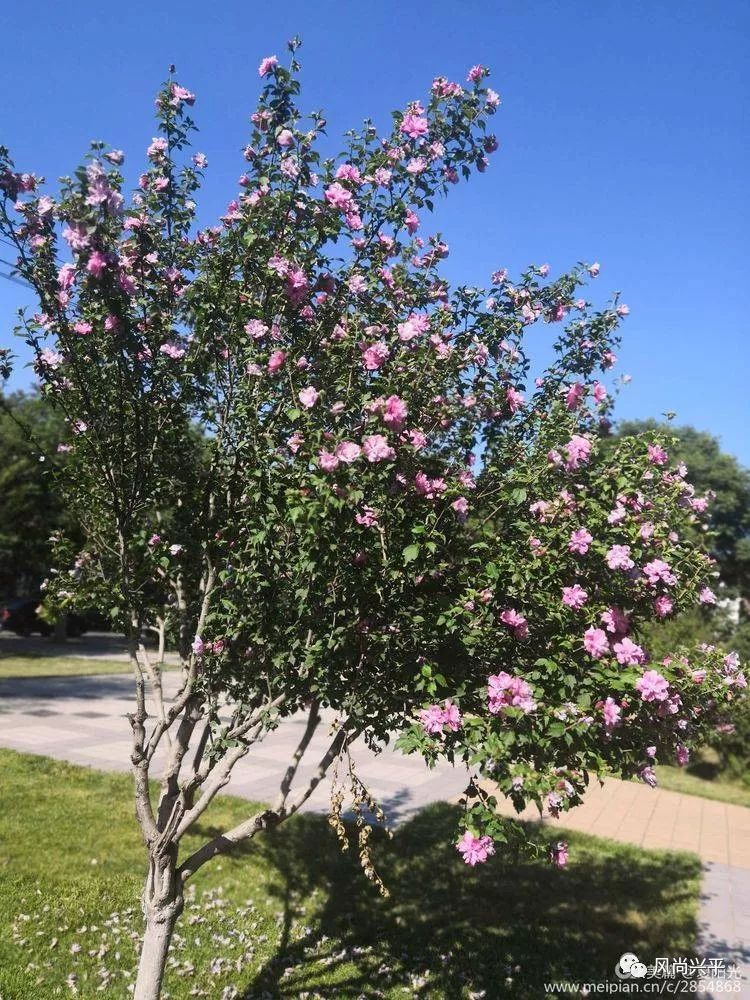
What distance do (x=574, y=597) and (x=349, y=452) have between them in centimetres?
112

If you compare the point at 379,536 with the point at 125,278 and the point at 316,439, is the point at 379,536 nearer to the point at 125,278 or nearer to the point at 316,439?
the point at 316,439

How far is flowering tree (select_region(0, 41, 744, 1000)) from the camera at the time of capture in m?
3.10

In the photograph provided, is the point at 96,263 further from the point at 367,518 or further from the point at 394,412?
the point at 367,518

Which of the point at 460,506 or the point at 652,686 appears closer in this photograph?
the point at 652,686

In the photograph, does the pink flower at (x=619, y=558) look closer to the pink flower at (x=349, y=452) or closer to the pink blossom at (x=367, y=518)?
the pink blossom at (x=367, y=518)

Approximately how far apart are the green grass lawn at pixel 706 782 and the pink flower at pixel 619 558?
1062 cm

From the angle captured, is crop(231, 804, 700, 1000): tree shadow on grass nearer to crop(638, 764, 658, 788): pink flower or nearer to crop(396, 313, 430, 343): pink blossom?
crop(638, 764, 658, 788): pink flower

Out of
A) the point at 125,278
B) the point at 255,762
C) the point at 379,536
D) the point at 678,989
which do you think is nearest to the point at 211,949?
the point at 678,989

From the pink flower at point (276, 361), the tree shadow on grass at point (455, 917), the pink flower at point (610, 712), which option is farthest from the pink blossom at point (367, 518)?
the tree shadow on grass at point (455, 917)

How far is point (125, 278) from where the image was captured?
330 centimetres

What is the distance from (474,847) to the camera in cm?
296

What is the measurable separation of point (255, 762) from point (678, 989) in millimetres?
6842

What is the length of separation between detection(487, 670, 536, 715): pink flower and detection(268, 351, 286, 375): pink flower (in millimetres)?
1651

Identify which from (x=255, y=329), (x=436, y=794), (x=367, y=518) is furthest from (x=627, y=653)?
(x=436, y=794)
